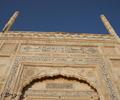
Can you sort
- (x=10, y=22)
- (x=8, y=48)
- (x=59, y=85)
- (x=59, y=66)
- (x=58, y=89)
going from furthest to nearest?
1. (x=10, y=22)
2. (x=8, y=48)
3. (x=59, y=66)
4. (x=59, y=85)
5. (x=58, y=89)

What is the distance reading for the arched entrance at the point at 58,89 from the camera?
4023 mm

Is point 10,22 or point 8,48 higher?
point 10,22

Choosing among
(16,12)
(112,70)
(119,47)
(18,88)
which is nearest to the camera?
(18,88)

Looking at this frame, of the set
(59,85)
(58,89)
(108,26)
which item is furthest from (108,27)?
(58,89)

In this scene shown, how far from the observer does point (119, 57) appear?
491cm

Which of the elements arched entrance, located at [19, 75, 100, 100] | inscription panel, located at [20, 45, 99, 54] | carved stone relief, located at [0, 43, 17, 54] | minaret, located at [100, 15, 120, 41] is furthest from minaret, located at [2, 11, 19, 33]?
minaret, located at [100, 15, 120, 41]

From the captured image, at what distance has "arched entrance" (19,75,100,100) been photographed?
4023 millimetres

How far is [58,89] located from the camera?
4184 mm

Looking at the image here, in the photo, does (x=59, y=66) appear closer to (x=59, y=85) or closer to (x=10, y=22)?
(x=59, y=85)

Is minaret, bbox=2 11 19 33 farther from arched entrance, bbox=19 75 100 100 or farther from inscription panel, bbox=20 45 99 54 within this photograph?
arched entrance, bbox=19 75 100 100

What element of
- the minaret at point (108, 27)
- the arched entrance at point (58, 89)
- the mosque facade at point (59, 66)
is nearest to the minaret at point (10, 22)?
the mosque facade at point (59, 66)

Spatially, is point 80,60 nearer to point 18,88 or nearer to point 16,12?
point 18,88

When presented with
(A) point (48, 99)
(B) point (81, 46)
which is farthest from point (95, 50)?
(A) point (48, 99)

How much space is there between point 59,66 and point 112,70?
1227mm
